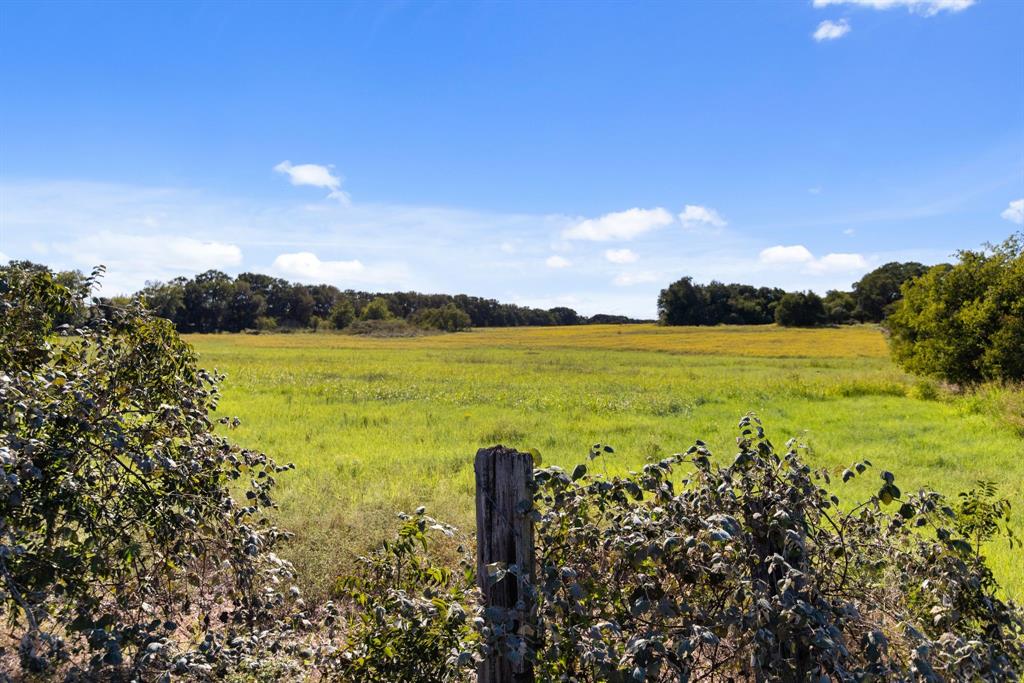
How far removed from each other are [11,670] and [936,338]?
27.4m

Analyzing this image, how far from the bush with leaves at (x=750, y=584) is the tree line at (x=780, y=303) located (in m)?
103

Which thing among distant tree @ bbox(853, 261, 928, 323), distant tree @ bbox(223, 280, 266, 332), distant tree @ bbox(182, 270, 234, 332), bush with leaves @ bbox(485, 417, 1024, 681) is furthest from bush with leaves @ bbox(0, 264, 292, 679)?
distant tree @ bbox(223, 280, 266, 332)

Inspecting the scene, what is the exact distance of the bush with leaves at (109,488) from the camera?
10.7 ft

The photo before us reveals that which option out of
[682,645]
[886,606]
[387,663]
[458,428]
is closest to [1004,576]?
[886,606]

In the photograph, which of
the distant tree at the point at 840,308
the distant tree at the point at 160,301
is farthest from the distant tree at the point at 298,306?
the distant tree at the point at 160,301

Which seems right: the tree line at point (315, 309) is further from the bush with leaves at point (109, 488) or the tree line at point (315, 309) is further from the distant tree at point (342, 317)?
the bush with leaves at point (109, 488)

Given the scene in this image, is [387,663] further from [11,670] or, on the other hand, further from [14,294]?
[14,294]

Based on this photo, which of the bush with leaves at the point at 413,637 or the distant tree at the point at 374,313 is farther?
the distant tree at the point at 374,313

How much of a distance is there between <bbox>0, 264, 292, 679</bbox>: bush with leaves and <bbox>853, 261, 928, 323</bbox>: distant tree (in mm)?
111413

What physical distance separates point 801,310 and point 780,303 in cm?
495

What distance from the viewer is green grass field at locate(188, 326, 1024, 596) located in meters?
8.12

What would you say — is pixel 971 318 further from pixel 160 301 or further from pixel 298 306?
pixel 298 306

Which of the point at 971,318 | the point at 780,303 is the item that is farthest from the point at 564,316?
the point at 971,318

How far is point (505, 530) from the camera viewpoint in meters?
3.19
